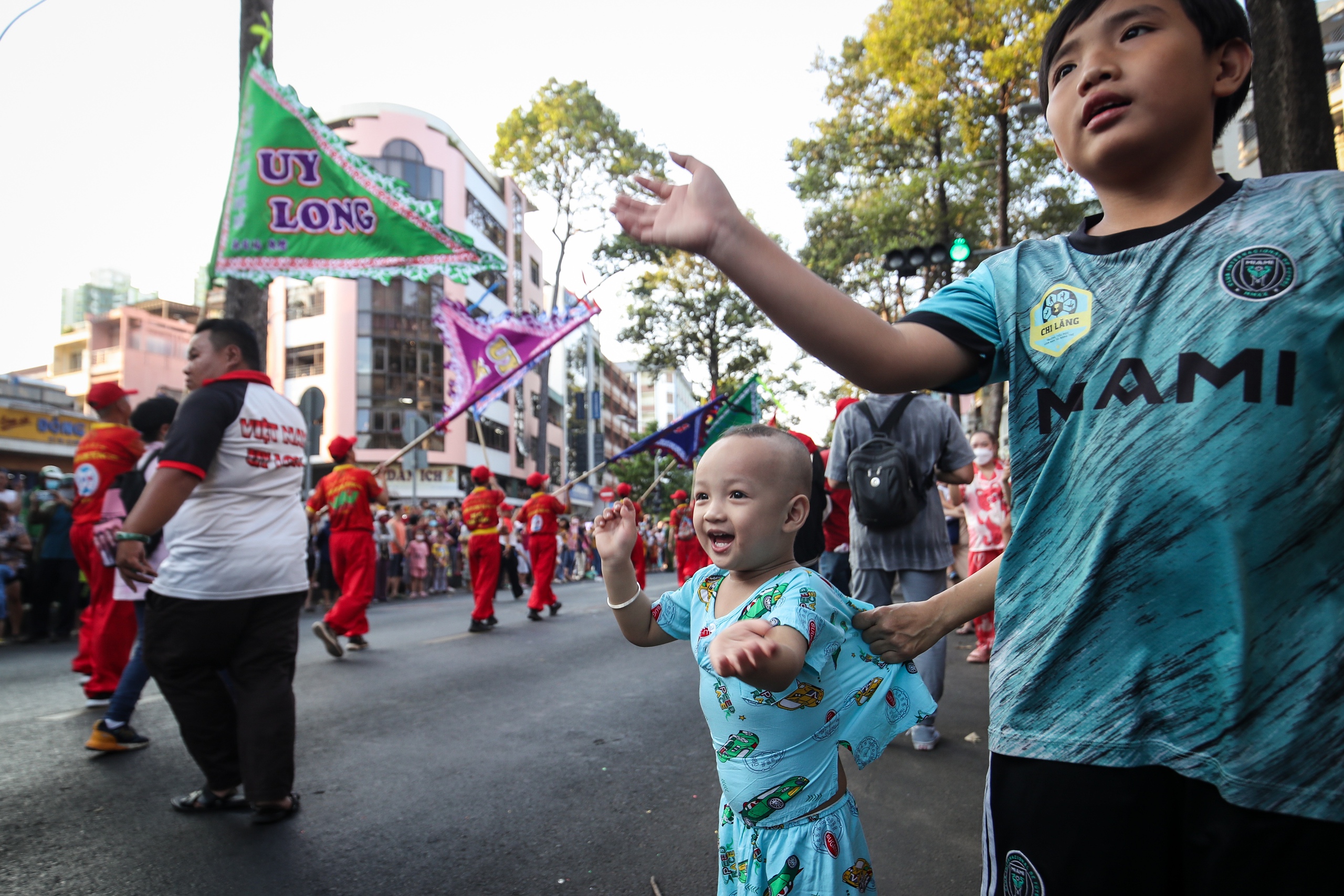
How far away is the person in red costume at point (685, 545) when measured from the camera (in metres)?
11.9

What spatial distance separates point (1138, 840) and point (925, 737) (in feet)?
11.6

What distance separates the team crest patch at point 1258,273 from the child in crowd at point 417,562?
59.4 feet

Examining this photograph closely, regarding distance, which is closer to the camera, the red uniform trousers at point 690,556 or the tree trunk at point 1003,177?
the red uniform trousers at point 690,556

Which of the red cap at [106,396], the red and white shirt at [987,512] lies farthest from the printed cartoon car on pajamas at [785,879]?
the red cap at [106,396]

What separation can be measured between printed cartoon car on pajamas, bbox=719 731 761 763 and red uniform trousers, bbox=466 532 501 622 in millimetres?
8644

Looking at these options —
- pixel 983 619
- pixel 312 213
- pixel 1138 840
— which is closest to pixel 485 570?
pixel 312 213

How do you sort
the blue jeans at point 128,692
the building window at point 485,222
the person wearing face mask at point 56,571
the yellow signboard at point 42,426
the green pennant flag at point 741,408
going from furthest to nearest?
the building window at point 485,222, the yellow signboard at point 42,426, the green pennant flag at point 741,408, the person wearing face mask at point 56,571, the blue jeans at point 128,692

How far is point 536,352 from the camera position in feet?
29.5

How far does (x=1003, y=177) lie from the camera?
14.6 m

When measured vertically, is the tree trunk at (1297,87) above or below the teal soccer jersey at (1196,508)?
above

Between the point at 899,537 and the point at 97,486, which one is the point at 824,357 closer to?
the point at 899,537

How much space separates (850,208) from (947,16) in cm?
669

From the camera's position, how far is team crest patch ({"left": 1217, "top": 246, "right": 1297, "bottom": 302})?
1094mm

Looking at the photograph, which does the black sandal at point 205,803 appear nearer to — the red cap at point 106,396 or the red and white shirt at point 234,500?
the red and white shirt at point 234,500
